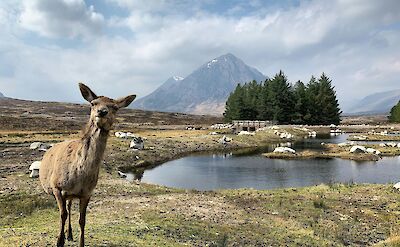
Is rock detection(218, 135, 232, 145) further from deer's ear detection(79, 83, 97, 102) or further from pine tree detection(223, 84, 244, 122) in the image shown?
deer's ear detection(79, 83, 97, 102)

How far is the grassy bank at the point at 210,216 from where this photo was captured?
19047 mm

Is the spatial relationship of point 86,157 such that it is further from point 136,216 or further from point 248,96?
point 248,96

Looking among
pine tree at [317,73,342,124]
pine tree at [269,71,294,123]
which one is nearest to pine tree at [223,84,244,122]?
pine tree at [269,71,294,123]

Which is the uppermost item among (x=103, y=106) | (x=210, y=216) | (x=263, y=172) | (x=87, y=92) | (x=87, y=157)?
(x=87, y=92)

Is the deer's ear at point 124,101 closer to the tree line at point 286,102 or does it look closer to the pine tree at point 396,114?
the tree line at point 286,102

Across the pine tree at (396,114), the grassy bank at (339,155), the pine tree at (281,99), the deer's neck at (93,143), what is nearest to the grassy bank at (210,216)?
the deer's neck at (93,143)

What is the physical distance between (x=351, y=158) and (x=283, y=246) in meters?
50.1

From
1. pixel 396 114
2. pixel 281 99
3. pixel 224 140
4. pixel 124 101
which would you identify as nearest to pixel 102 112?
pixel 124 101

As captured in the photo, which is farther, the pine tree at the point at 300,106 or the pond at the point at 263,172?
the pine tree at the point at 300,106

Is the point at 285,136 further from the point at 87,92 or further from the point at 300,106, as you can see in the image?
the point at 87,92

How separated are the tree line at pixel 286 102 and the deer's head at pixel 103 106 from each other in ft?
418

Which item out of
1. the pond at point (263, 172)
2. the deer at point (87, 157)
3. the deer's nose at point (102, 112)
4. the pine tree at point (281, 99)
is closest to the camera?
the deer's nose at point (102, 112)

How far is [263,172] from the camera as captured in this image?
2053 inches

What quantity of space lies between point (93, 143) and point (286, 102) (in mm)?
133607
